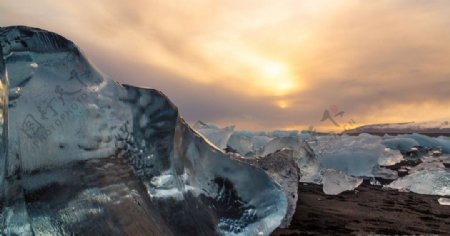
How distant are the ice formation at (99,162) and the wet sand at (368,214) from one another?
4.00 ft

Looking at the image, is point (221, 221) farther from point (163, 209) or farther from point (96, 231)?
point (96, 231)

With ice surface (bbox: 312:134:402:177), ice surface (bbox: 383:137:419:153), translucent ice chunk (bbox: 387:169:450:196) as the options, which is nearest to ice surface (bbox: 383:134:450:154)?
ice surface (bbox: 383:137:419:153)

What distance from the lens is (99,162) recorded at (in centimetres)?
146

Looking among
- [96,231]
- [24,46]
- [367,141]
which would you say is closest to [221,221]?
[96,231]

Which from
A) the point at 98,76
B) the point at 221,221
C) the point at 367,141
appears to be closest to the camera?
the point at 98,76

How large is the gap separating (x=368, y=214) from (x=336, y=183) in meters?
1.38

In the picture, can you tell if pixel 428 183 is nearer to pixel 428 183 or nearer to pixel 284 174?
pixel 428 183

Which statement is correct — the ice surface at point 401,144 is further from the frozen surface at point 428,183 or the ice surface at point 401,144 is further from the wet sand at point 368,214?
the wet sand at point 368,214

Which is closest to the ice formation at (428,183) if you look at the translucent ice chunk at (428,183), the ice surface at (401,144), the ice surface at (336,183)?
the translucent ice chunk at (428,183)

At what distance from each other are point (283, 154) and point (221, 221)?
A: 5.54 feet

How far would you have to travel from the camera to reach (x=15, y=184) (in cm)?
120

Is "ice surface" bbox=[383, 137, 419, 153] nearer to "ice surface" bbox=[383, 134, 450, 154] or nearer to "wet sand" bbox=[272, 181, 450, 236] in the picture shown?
"ice surface" bbox=[383, 134, 450, 154]

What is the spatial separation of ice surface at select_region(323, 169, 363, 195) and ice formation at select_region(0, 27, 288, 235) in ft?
11.4

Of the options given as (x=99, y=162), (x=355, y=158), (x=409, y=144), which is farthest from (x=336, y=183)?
(x=409, y=144)
